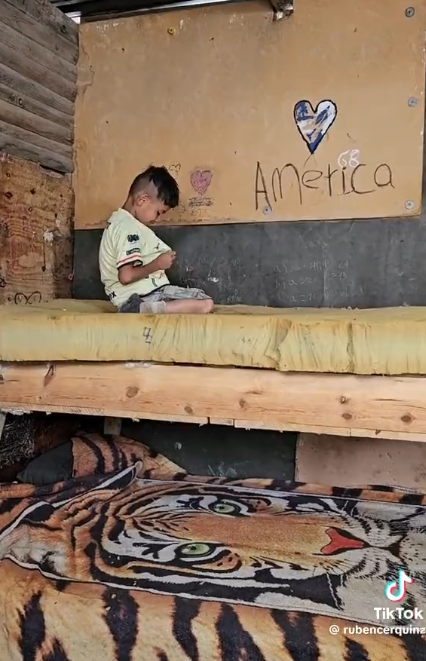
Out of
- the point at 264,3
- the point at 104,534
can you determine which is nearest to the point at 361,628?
the point at 104,534

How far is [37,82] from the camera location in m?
2.67

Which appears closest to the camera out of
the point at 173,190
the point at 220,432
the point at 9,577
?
the point at 9,577

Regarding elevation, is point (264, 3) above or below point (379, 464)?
above

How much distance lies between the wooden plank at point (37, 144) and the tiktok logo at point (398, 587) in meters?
2.14

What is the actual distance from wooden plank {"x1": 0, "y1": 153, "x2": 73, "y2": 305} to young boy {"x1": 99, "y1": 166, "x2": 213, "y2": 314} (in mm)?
468

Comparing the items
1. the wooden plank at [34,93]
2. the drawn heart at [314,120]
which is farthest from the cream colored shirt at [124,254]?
the drawn heart at [314,120]

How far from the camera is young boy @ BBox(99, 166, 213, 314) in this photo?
2.12m

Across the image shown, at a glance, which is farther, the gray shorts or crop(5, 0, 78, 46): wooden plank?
crop(5, 0, 78, 46): wooden plank

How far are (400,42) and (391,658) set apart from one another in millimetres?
2292

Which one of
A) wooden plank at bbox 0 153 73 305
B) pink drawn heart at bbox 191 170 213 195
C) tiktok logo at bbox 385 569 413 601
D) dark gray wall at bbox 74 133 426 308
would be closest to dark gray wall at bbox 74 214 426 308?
dark gray wall at bbox 74 133 426 308

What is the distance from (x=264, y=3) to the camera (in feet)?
8.84

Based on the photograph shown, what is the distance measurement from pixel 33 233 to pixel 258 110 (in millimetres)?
1152

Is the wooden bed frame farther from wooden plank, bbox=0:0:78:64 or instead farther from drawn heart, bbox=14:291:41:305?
wooden plank, bbox=0:0:78:64

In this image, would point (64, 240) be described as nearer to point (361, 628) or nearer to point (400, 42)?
point (400, 42)
